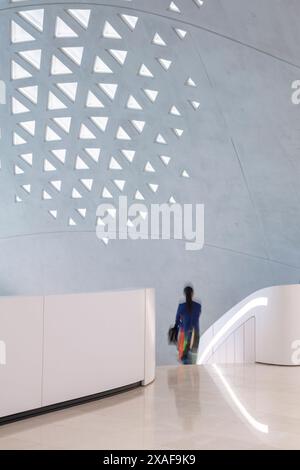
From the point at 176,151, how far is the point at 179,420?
18.6 metres

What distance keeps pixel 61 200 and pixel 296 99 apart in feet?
58.7

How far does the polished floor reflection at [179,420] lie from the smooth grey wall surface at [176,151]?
32.1 feet

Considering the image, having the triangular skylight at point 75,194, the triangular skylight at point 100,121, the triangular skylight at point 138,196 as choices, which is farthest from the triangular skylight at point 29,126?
the triangular skylight at point 138,196

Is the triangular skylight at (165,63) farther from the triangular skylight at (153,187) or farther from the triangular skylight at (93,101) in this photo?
the triangular skylight at (153,187)

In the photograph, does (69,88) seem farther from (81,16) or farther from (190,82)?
(190,82)

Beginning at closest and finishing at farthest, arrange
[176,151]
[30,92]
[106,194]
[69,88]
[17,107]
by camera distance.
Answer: [69,88] → [176,151] → [30,92] → [17,107] → [106,194]

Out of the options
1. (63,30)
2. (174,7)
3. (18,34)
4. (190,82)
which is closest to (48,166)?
(18,34)

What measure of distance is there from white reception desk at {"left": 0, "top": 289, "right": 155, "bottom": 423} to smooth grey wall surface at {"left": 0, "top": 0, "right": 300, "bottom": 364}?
369 inches

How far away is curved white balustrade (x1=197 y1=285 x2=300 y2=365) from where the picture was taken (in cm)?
1292

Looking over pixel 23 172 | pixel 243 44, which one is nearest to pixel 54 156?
pixel 23 172

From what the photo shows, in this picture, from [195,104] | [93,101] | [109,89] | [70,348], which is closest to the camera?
[70,348]

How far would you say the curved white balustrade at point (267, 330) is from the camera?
42.4 feet

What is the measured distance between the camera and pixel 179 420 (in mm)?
7336
